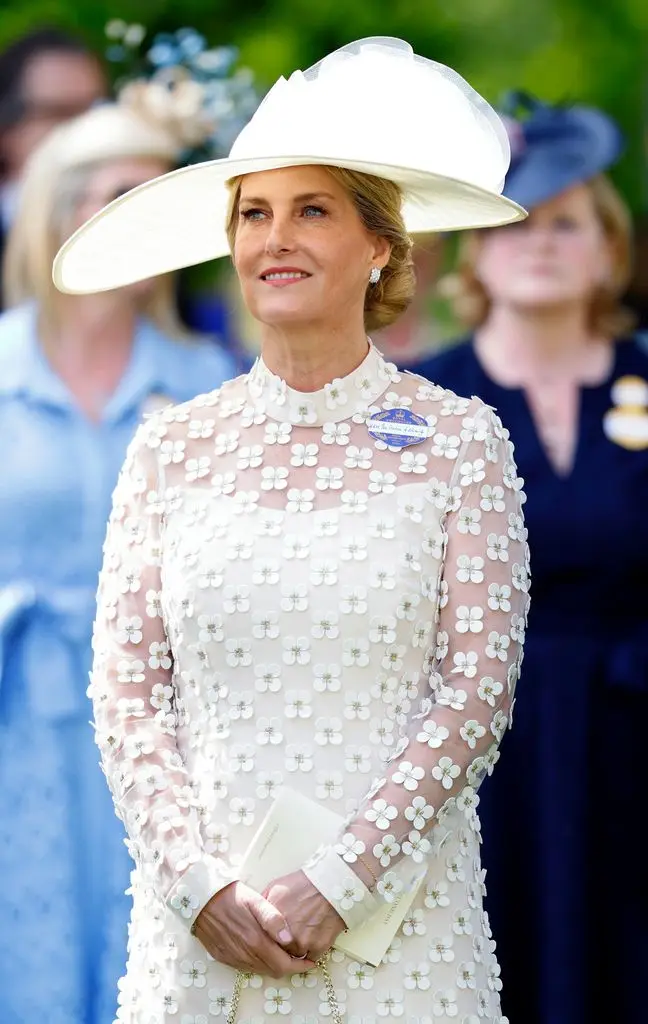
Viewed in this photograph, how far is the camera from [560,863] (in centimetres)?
424

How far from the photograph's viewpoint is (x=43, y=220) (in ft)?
15.7

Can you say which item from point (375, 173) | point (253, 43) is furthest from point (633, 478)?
point (375, 173)

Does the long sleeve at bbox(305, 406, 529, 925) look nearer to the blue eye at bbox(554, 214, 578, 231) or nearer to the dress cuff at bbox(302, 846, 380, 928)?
the dress cuff at bbox(302, 846, 380, 928)

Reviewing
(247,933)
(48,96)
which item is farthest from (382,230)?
(48,96)

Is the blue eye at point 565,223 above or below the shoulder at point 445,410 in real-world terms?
above

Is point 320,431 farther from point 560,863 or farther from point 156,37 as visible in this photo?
point 156,37

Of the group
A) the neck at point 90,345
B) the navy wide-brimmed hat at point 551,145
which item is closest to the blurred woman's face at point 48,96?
the neck at point 90,345

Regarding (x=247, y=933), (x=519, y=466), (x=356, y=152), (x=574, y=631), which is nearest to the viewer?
(x=247, y=933)

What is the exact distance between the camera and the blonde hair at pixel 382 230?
2.66 metres

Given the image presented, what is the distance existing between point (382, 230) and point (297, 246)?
18cm

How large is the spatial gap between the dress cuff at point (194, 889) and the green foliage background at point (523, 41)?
2749 millimetres

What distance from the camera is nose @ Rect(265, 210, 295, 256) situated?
8.48 feet

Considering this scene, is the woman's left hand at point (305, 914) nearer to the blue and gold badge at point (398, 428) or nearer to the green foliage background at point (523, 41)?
the blue and gold badge at point (398, 428)

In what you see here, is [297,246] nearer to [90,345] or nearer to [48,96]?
[90,345]
